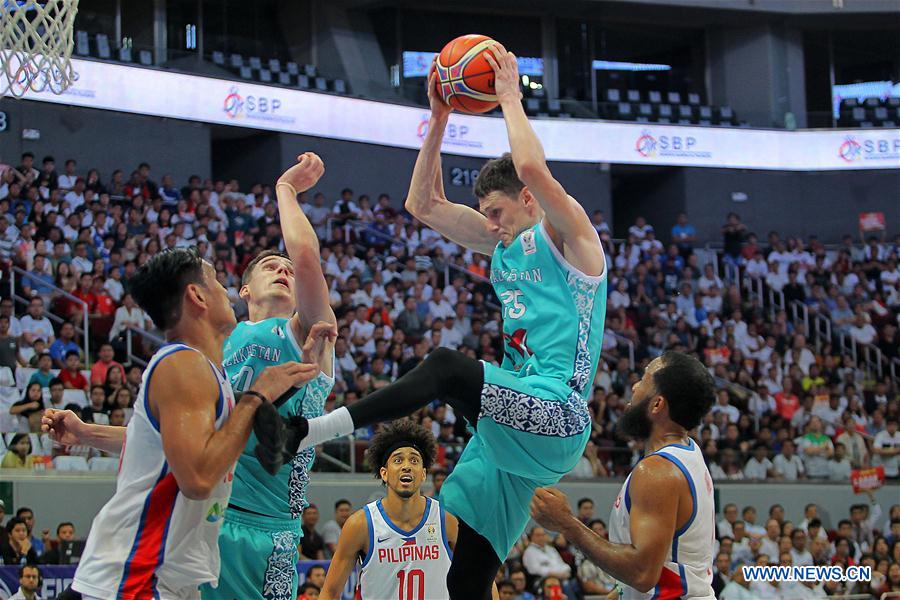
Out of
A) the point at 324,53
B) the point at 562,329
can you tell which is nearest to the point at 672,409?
the point at 562,329

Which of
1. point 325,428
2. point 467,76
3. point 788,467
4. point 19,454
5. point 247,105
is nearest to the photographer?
point 325,428

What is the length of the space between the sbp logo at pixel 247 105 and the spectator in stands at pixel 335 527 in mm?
10901

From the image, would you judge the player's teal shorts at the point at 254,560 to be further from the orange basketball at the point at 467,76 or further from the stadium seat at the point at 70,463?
the stadium seat at the point at 70,463

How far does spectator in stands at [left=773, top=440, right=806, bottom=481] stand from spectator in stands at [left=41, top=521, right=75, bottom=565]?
8748mm

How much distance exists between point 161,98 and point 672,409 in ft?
54.8

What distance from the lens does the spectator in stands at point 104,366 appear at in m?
12.1

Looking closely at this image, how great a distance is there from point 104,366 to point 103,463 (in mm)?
1712

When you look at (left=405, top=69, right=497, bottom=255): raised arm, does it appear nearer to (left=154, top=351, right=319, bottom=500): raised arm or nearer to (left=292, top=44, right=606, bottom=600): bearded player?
(left=292, top=44, right=606, bottom=600): bearded player

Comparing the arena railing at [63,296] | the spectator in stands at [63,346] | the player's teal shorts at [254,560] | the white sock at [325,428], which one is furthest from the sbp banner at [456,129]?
the white sock at [325,428]

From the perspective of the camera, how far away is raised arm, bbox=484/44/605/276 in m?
5.08

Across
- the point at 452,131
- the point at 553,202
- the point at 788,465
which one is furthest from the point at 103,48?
the point at 553,202

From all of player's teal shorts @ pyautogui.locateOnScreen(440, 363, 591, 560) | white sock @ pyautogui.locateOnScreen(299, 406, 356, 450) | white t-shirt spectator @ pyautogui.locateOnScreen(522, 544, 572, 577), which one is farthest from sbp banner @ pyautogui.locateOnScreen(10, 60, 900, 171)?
white sock @ pyautogui.locateOnScreen(299, 406, 356, 450)

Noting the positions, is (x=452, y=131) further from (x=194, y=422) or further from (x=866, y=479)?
(x=194, y=422)

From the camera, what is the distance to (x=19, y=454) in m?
10.7
